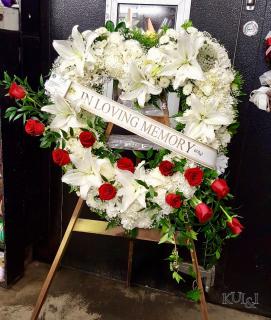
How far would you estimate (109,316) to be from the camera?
2051 mm

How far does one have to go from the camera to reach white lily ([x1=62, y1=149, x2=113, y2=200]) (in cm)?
149

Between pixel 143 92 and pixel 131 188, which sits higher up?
pixel 143 92

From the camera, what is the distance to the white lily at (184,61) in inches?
53.3

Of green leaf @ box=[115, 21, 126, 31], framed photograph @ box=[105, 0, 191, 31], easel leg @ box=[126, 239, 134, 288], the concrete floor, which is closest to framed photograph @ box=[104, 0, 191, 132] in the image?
framed photograph @ box=[105, 0, 191, 31]

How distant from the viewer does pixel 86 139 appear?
57.7 inches

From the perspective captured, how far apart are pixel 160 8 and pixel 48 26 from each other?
0.69m

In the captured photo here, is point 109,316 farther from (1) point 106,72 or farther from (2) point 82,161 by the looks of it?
(1) point 106,72

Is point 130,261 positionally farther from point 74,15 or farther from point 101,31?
point 74,15

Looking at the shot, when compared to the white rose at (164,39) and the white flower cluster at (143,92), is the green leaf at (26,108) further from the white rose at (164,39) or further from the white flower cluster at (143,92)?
the white rose at (164,39)

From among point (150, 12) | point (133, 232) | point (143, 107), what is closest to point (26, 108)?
point (143, 107)

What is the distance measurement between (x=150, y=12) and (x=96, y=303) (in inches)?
67.7

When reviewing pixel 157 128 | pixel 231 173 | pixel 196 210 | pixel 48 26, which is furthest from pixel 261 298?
pixel 48 26

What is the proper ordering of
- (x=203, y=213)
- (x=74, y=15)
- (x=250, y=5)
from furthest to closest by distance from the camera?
(x=74, y=15), (x=250, y=5), (x=203, y=213)

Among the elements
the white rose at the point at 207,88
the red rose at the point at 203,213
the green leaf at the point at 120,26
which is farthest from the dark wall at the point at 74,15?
the red rose at the point at 203,213
